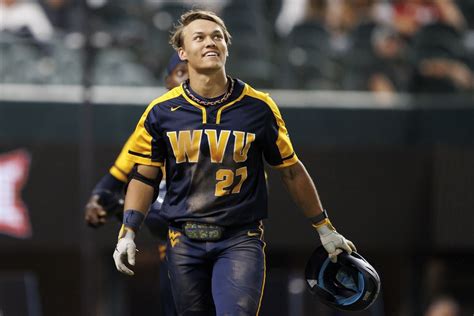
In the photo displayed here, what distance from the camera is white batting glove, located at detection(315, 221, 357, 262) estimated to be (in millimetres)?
5992

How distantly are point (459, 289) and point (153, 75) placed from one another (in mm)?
3887

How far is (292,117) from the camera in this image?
1099 cm

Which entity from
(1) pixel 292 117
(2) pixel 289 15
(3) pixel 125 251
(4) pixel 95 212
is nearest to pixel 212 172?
(3) pixel 125 251

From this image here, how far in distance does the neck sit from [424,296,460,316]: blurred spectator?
19.1 feet

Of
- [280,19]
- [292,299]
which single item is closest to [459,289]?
[292,299]

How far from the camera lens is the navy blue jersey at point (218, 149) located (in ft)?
19.1

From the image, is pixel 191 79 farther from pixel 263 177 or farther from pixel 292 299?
pixel 292 299

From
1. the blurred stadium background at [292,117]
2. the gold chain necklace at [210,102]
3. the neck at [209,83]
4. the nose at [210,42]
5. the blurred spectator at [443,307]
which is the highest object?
the nose at [210,42]

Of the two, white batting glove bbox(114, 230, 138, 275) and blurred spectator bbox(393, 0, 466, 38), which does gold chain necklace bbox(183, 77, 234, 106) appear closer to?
white batting glove bbox(114, 230, 138, 275)

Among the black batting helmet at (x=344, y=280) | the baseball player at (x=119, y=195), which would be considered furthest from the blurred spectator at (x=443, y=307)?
the black batting helmet at (x=344, y=280)

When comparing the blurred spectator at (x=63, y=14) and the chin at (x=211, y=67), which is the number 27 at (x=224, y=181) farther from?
Result: the blurred spectator at (x=63, y=14)

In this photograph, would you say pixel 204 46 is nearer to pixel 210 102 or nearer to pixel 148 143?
pixel 210 102

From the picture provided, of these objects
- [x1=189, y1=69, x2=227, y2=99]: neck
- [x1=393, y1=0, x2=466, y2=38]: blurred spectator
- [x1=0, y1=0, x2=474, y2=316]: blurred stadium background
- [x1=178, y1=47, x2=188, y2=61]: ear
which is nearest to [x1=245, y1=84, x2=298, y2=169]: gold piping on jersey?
[x1=189, y1=69, x2=227, y2=99]: neck

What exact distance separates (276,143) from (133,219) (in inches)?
33.0
